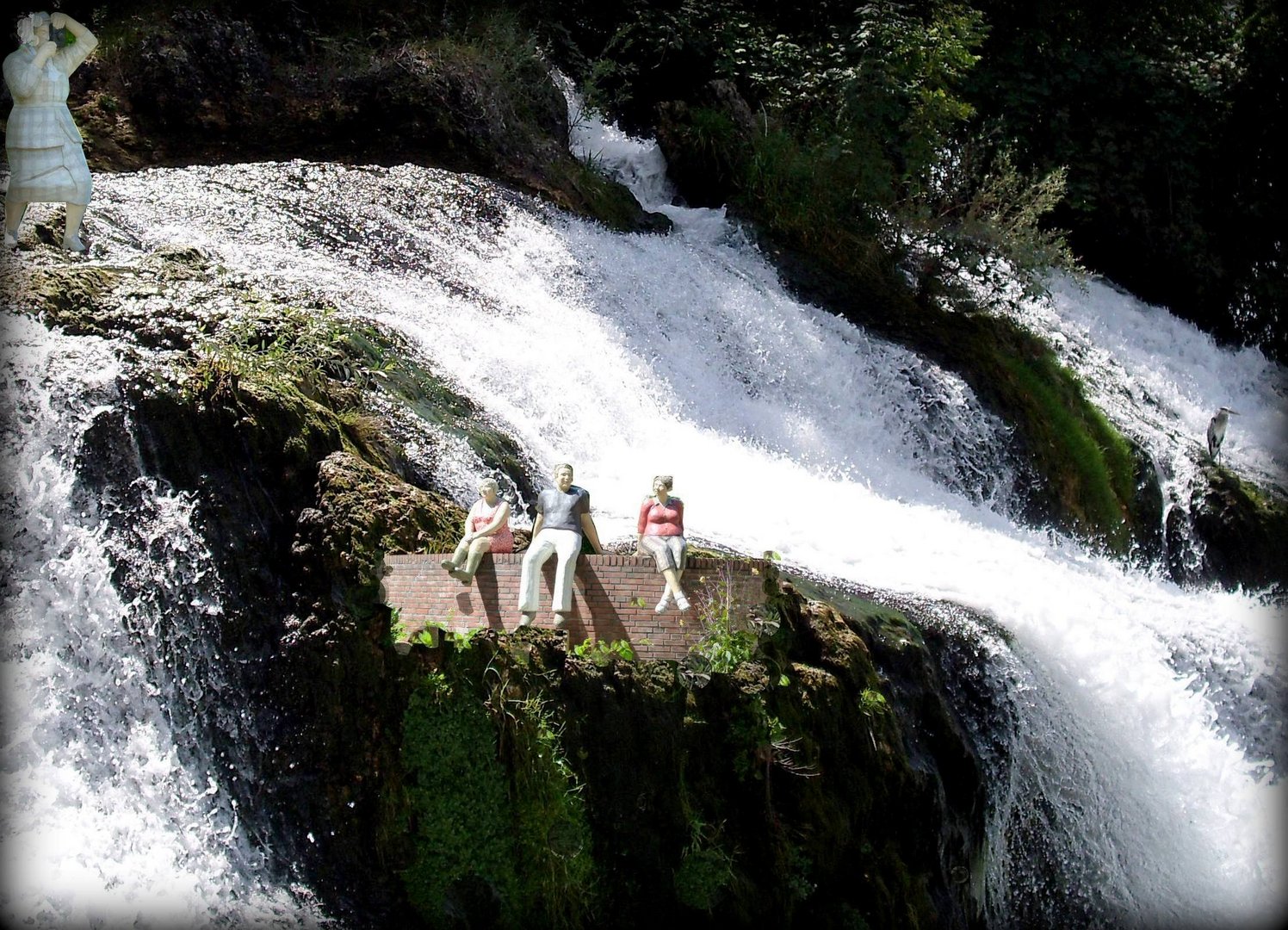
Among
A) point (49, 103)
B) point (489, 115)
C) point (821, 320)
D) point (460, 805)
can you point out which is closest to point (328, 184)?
point (489, 115)

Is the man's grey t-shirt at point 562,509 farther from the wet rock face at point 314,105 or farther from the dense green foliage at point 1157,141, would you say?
the dense green foliage at point 1157,141

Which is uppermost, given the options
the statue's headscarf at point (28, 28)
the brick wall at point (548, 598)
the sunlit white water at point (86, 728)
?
the statue's headscarf at point (28, 28)

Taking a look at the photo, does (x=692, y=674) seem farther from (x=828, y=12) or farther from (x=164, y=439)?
(x=828, y=12)

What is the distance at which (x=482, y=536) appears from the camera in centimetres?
839

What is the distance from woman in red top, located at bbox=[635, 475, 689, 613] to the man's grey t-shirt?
0.36 m

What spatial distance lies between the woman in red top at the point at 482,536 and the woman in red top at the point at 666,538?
2.53 feet

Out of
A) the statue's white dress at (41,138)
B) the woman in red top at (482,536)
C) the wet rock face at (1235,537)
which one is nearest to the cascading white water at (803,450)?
the statue's white dress at (41,138)

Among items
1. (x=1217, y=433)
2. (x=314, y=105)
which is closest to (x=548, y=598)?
(x=314, y=105)

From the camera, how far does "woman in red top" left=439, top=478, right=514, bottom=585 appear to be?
8.34m

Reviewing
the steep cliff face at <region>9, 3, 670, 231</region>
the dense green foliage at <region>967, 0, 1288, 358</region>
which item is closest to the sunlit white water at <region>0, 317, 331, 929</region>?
the steep cliff face at <region>9, 3, 670, 231</region>

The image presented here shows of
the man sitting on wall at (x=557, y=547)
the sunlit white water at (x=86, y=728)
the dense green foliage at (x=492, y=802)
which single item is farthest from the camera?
the man sitting on wall at (x=557, y=547)

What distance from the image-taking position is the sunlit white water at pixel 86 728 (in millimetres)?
7664

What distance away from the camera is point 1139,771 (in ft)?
35.3

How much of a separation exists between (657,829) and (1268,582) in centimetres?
1221
